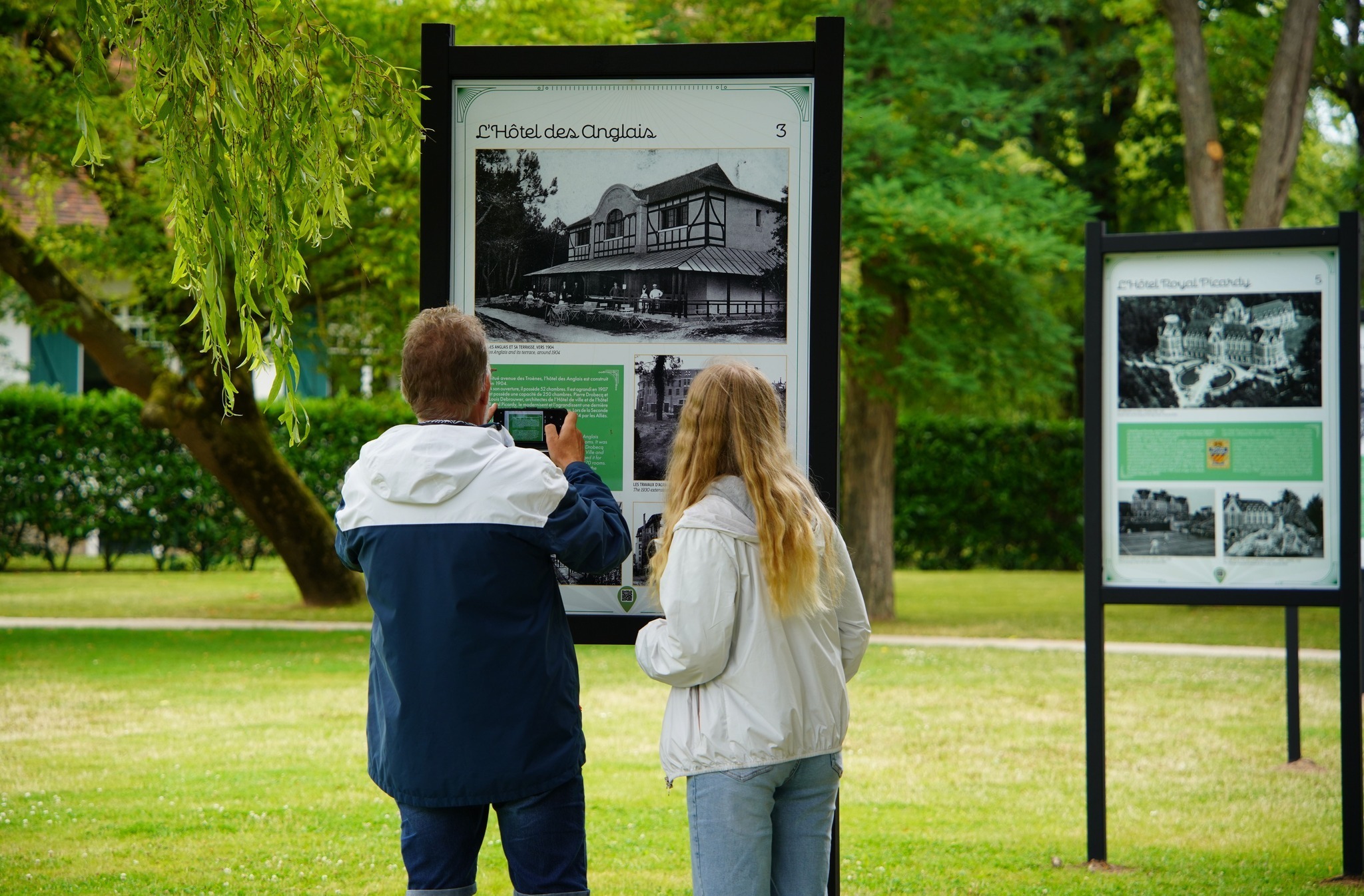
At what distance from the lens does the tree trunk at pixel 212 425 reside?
13.3 metres

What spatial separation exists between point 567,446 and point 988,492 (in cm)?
2110

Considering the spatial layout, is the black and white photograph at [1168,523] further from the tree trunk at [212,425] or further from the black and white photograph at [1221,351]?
the tree trunk at [212,425]

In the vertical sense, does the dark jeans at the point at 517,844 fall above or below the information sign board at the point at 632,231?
below

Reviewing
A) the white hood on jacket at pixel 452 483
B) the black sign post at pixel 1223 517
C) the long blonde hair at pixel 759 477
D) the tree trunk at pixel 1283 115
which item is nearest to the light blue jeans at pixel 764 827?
the long blonde hair at pixel 759 477

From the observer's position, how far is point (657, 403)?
3.82 metres

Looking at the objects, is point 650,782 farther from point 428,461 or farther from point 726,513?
point 428,461

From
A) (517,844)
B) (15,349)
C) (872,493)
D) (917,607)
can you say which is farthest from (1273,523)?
(15,349)

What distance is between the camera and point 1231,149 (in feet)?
68.0

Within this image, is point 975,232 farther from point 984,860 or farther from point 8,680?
point 8,680

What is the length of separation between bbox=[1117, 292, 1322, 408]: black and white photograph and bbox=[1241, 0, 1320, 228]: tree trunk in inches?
414

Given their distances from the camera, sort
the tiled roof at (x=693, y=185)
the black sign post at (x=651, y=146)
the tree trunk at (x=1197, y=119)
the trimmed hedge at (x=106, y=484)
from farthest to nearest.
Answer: the trimmed hedge at (x=106, y=484) → the tree trunk at (x=1197, y=119) → the tiled roof at (x=693, y=185) → the black sign post at (x=651, y=146)

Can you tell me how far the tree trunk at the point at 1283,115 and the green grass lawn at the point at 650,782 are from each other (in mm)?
6412

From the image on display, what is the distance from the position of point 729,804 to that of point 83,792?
5.25m

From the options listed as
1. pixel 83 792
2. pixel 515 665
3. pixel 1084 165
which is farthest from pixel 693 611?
pixel 1084 165
